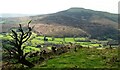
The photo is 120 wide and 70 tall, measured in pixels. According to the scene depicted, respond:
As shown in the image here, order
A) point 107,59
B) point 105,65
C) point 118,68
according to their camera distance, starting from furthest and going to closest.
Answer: point 107,59 → point 105,65 → point 118,68

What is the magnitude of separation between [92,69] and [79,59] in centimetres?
654

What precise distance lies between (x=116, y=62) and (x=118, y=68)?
330 centimetres

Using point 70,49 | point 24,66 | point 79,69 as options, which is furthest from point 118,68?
point 70,49

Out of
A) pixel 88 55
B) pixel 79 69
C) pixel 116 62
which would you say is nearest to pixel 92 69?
pixel 79 69

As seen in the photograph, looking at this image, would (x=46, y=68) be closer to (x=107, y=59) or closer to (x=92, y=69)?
(x=92, y=69)

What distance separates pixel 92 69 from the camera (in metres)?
33.3

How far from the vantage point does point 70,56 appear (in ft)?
140

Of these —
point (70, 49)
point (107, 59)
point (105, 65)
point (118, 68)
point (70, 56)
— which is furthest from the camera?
point (70, 49)

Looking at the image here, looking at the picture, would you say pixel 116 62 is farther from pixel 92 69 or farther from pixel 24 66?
pixel 24 66

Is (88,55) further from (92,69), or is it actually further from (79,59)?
(92,69)

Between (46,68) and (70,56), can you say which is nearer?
(46,68)

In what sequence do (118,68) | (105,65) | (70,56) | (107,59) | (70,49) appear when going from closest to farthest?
1. (118,68)
2. (105,65)
3. (107,59)
4. (70,56)
5. (70,49)

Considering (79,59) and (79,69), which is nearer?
(79,69)

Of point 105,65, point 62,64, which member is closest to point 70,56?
point 62,64
